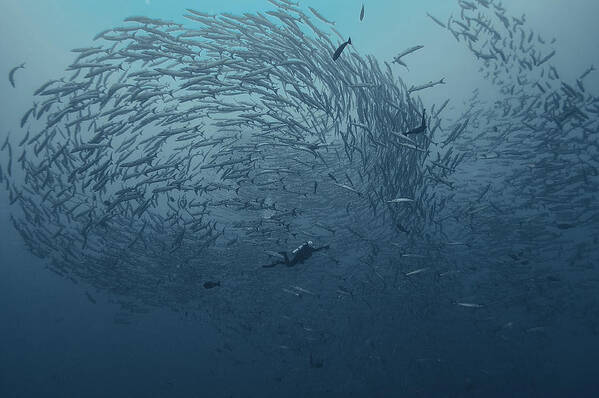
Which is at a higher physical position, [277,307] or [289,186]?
[289,186]

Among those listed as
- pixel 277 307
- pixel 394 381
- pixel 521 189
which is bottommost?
pixel 394 381

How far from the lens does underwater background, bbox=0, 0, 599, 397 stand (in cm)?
851

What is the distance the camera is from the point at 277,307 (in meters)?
26.5

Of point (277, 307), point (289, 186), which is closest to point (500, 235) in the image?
point (289, 186)

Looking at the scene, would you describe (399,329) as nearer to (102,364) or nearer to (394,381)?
(394,381)

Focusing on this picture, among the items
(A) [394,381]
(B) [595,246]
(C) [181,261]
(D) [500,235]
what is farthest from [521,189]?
(A) [394,381]

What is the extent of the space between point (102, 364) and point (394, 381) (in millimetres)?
64915

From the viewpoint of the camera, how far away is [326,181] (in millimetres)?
15211

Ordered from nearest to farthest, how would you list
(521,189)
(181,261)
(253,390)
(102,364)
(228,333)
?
(521,189) < (181,261) < (228,333) < (253,390) < (102,364)

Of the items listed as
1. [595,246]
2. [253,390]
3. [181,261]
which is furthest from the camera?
[253,390]

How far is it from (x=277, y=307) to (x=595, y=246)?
74.3ft

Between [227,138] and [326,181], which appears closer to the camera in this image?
[227,138]

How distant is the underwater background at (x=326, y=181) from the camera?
851 centimetres

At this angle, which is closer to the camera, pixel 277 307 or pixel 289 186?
pixel 289 186
